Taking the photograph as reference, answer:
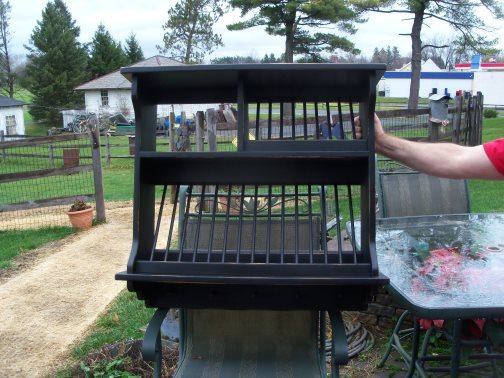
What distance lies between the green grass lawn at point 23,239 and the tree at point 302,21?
14411mm

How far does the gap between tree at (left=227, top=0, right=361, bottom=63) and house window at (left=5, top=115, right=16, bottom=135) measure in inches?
614

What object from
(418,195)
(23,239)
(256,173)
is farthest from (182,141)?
(256,173)

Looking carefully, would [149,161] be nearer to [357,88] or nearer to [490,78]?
[357,88]

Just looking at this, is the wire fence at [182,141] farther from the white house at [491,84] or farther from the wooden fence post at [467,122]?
the white house at [491,84]

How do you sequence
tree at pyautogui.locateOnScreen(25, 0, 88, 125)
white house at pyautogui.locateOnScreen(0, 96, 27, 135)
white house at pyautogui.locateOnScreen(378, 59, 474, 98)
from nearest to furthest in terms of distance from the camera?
white house at pyautogui.locateOnScreen(0, 96, 27, 135) → tree at pyautogui.locateOnScreen(25, 0, 88, 125) → white house at pyautogui.locateOnScreen(378, 59, 474, 98)

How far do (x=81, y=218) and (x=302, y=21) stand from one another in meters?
16.1

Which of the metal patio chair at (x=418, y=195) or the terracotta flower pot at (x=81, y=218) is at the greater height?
the metal patio chair at (x=418, y=195)

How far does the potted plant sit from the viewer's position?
678 centimetres

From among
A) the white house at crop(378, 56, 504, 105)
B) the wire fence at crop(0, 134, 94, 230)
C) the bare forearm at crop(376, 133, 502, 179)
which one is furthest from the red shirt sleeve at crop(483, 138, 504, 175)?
the white house at crop(378, 56, 504, 105)

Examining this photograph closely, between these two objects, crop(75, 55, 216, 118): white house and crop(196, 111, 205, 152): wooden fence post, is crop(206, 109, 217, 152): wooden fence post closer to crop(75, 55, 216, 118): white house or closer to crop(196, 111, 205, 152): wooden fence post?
crop(196, 111, 205, 152): wooden fence post

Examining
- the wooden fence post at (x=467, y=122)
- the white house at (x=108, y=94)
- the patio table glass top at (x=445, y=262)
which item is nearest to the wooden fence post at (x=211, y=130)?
the patio table glass top at (x=445, y=262)

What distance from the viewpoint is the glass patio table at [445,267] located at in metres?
1.91

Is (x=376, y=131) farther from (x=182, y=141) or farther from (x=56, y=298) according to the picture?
(x=182, y=141)

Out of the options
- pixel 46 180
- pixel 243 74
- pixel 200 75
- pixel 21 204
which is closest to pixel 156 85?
pixel 200 75
